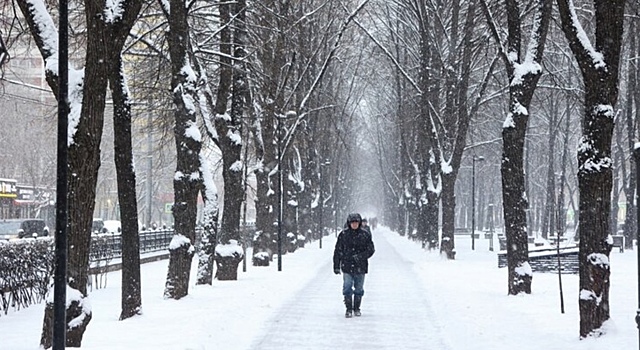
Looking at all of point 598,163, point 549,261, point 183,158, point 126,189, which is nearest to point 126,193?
point 126,189

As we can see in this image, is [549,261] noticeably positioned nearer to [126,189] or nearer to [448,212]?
[448,212]

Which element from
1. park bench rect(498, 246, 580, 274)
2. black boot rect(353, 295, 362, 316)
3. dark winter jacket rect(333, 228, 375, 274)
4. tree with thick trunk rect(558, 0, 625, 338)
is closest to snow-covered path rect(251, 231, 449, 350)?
black boot rect(353, 295, 362, 316)

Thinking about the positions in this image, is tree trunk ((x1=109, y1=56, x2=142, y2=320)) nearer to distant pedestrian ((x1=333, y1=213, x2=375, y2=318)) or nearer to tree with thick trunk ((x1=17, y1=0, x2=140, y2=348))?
tree with thick trunk ((x1=17, y1=0, x2=140, y2=348))

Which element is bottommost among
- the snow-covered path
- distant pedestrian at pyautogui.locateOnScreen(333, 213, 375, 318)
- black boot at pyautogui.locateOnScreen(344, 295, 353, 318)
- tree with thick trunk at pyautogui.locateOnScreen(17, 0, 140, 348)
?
the snow-covered path

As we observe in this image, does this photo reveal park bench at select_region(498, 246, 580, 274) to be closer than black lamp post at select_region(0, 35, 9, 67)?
No

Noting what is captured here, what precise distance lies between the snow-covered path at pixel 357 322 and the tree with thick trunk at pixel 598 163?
6.89ft

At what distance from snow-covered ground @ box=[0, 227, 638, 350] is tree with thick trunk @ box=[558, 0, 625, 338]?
1.28ft

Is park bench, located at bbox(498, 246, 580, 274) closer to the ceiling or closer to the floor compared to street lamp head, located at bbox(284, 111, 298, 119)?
closer to the floor

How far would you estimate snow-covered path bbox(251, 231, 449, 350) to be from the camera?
12.4 metres

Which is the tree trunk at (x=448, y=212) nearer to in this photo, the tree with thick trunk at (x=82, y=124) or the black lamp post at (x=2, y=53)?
the black lamp post at (x=2, y=53)

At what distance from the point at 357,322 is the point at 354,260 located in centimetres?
131

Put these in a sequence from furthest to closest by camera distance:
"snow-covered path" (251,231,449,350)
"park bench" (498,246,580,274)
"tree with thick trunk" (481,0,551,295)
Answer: "park bench" (498,246,580,274) < "tree with thick trunk" (481,0,551,295) < "snow-covered path" (251,231,449,350)

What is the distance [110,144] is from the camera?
6209 centimetres

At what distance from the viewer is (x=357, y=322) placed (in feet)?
48.4
